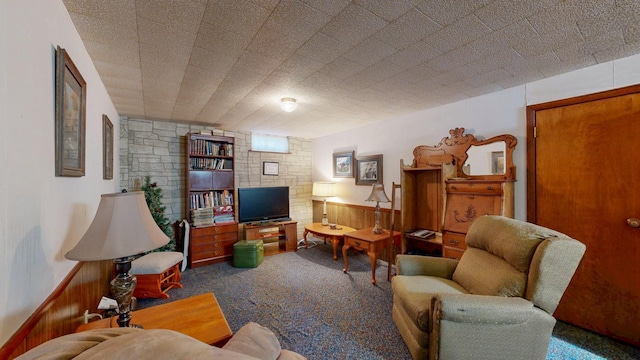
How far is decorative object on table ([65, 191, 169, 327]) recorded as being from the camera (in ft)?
3.57

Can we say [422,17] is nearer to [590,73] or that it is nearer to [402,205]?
[590,73]

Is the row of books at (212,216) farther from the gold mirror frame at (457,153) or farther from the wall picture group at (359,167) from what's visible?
the gold mirror frame at (457,153)

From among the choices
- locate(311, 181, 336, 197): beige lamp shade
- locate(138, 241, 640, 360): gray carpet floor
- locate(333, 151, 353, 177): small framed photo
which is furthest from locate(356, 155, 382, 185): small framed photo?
locate(138, 241, 640, 360): gray carpet floor

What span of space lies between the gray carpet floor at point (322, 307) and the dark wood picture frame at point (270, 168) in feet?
5.80

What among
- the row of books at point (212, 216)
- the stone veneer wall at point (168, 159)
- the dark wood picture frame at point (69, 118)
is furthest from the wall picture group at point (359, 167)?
the dark wood picture frame at point (69, 118)

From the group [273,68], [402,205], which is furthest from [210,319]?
[402,205]

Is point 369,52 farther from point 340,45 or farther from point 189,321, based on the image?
point 189,321

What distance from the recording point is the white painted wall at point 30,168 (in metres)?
0.81

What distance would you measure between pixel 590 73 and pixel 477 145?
1007 mm

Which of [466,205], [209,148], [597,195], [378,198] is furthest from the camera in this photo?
[209,148]

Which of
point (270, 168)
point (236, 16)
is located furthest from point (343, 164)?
point (236, 16)

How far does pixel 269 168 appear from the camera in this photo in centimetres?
497

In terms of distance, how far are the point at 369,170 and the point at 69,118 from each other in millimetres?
3601

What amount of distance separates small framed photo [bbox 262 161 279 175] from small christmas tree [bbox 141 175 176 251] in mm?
1822
